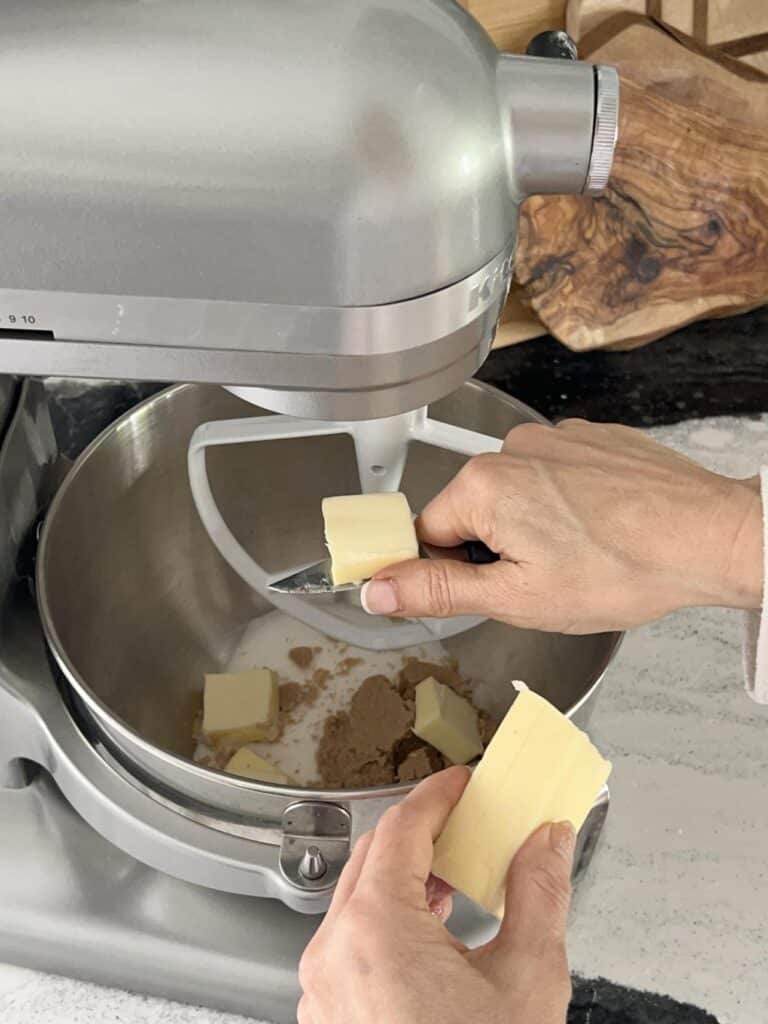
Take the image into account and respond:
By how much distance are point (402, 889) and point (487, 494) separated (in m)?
0.20

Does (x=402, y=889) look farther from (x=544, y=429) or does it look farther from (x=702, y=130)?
(x=702, y=130)

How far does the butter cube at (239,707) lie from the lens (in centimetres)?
76

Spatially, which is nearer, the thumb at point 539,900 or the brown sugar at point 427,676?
the thumb at point 539,900

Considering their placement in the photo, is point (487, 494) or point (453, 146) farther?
point (487, 494)

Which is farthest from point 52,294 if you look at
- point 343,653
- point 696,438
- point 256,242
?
point 696,438

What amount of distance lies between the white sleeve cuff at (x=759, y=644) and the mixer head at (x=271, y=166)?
21 centimetres

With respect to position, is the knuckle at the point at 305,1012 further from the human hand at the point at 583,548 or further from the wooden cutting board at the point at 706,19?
the wooden cutting board at the point at 706,19

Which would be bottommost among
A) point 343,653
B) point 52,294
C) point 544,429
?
point 343,653

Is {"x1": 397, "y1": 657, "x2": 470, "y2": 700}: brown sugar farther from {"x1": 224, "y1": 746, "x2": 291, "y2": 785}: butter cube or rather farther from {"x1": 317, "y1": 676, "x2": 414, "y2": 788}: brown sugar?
{"x1": 224, "y1": 746, "x2": 291, "y2": 785}: butter cube

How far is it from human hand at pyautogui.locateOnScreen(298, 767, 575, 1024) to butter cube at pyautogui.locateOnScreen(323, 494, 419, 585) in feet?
0.41

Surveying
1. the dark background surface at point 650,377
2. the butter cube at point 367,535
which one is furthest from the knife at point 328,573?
the dark background surface at point 650,377

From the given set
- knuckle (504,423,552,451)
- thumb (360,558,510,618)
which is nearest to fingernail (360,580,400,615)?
thumb (360,558,510,618)

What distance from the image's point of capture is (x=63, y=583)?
0.69 meters

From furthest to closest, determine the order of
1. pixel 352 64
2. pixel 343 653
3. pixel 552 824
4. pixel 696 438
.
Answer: pixel 696 438, pixel 343 653, pixel 552 824, pixel 352 64
